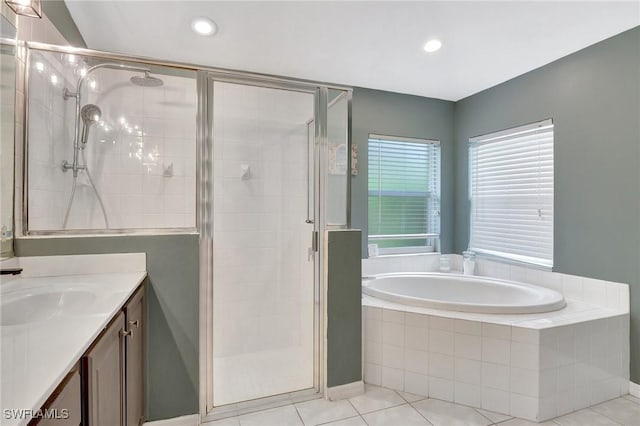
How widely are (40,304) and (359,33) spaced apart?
2321mm

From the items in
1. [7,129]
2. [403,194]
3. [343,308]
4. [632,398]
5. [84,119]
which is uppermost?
[84,119]

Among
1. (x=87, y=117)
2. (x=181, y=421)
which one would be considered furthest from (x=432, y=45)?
(x=181, y=421)

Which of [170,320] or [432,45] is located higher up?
[432,45]

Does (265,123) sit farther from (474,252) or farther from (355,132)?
(474,252)

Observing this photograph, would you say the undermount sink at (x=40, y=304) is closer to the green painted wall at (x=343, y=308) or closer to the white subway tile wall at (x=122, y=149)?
the white subway tile wall at (x=122, y=149)

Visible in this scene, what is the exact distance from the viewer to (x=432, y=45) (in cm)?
246

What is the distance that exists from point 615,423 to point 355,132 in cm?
279

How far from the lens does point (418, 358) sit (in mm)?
2148

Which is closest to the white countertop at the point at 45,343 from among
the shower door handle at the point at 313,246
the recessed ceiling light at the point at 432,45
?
the shower door handle at the point at 313,246

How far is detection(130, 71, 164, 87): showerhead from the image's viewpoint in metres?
1.92

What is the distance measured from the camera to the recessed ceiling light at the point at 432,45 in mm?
2404

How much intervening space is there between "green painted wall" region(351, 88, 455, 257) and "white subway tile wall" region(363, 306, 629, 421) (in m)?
1.22

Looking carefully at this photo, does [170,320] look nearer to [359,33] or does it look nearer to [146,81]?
[146,81]

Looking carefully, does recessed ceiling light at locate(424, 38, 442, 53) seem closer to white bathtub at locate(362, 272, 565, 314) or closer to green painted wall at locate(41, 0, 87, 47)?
white bathtub at locate(362, 272, 565, 314)
